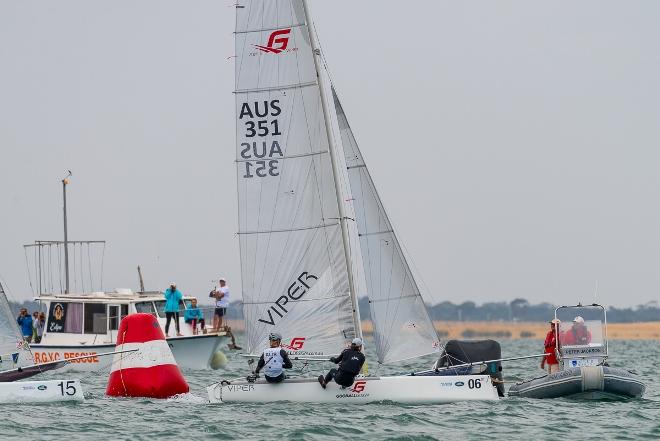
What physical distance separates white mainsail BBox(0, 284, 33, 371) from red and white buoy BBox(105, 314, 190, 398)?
2.69m

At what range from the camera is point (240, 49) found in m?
26.5

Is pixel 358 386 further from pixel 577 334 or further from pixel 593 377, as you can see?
pixel 577 334

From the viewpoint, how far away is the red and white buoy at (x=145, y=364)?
1046 inches

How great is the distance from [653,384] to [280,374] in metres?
12.3

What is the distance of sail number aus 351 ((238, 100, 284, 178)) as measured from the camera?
1041 inches

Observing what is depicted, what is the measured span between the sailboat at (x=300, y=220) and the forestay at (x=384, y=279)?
0.02m

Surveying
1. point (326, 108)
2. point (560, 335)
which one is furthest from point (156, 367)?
point (560, 335)

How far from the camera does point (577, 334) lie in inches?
1045

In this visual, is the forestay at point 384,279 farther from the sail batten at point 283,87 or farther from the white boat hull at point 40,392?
the white boat hull at point 40,392

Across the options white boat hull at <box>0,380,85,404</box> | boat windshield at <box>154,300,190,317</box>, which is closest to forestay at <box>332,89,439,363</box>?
white boat hull at <box>0,380,85,404</box>

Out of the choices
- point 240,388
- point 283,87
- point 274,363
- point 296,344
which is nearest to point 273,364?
point 274,363

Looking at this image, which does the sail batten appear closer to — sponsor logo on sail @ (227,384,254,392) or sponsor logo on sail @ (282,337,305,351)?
sponsor logo on sail @ (282,337,305,351)

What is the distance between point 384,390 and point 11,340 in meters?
8.68

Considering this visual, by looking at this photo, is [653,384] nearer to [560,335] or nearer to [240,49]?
[560,335]
